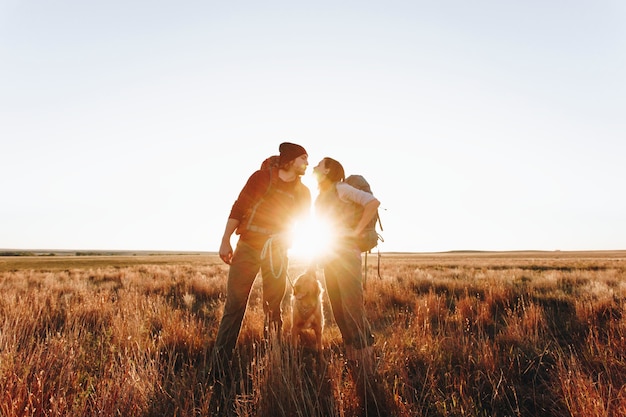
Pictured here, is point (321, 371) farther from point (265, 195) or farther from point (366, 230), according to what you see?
point (265, 195)

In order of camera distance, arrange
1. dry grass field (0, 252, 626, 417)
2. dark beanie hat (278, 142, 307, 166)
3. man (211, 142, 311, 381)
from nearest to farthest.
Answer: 1. dry grass field (0, 252, 626, 417)
2. man (211, 142, 311, 381)
3. dark beanie hat (278, 142, 307, 166)

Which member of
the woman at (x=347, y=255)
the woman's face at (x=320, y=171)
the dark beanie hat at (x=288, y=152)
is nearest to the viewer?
the woman at (x=347, y=255)

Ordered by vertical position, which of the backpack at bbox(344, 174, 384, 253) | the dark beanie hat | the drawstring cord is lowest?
the drawstring cord

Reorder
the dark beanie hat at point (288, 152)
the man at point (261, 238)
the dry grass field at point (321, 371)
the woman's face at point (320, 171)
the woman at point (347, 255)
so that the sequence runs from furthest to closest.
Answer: the dark beanie hat at point (288, 152) < the man at point (261, 238) < the woman's face at point (320, 171) < the woman at point (347, 255) < the dry grass field at point (321, 371)

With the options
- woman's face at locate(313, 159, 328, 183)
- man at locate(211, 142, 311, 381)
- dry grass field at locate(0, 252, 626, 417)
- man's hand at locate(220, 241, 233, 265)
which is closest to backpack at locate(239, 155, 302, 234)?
man at locate(211, 142, 311, 381)

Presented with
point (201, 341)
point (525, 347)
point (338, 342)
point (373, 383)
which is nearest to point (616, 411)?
point (373, 383)

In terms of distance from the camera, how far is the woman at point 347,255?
131 inches

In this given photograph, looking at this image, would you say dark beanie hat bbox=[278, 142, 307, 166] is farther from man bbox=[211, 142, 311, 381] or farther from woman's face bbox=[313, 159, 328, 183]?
woman's face bbox=[313, 159, 328, 183]

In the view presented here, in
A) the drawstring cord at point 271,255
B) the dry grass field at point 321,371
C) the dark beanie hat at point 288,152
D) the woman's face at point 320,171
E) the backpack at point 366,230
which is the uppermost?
the dark beanie hat at point 288,152

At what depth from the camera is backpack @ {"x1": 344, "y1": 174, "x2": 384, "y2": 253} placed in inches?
138

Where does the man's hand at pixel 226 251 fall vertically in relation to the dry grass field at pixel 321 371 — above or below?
above

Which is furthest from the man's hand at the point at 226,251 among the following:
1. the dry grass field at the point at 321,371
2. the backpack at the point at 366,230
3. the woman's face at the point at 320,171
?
the backpack at the point at 366,230

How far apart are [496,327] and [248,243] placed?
174 inches

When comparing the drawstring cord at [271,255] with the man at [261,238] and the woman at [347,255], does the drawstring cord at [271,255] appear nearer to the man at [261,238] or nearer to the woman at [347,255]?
the man at [261,238]
